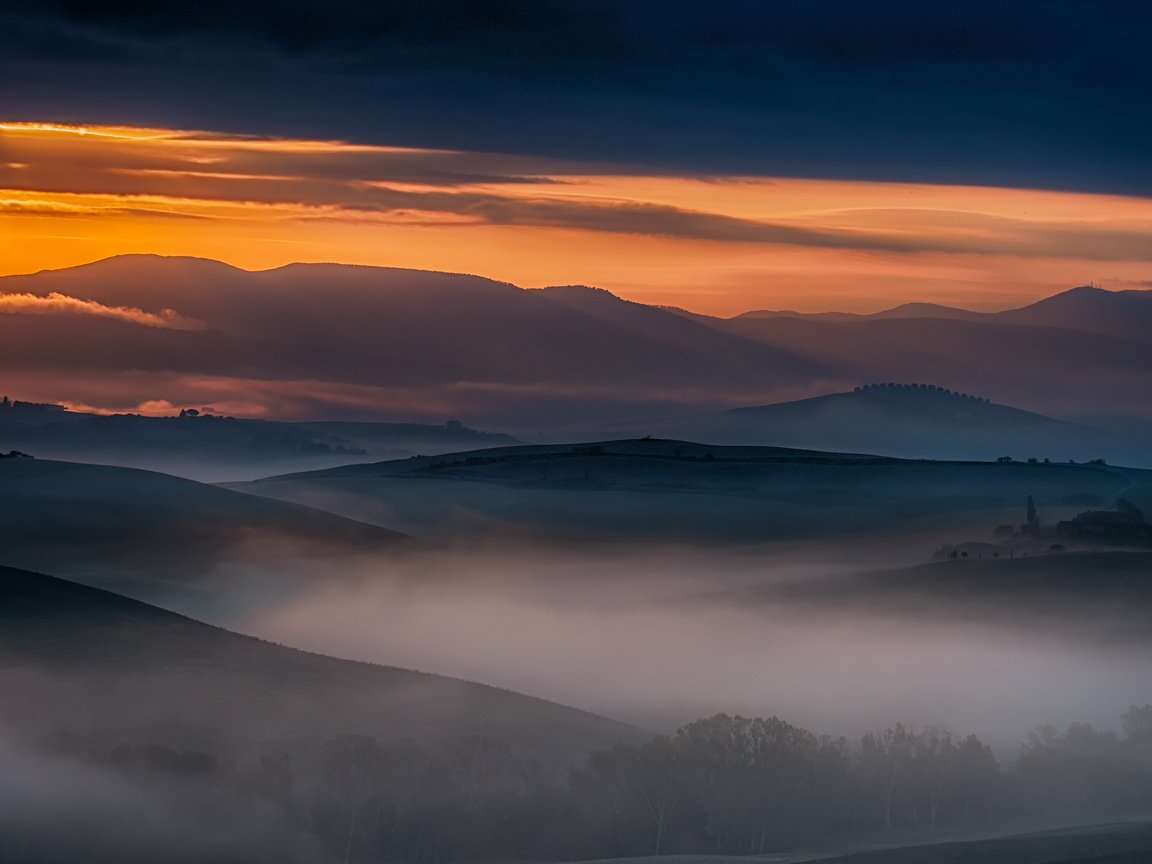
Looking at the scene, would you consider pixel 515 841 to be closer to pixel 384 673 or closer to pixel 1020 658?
pixel 384 673

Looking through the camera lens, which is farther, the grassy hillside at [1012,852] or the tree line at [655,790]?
the tree line at [655,790]

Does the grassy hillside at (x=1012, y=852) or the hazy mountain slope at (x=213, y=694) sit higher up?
the hazy mountain slope at (x=213, y=694)

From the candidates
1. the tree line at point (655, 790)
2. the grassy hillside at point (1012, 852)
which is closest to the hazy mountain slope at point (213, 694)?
the tree line at point (655, 790)

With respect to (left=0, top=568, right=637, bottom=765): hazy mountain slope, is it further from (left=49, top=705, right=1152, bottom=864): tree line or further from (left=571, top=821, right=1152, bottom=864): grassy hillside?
(left=571, top=821, right=1152, bottom=864): grassy hillside

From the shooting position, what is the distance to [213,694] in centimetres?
10612

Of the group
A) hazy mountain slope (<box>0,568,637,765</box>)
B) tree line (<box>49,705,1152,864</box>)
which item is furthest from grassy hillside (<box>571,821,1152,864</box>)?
hazy mountain slope (<box>0,568,637,765</box>)

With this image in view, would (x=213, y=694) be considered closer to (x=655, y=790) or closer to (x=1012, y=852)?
(x=655, y=790)

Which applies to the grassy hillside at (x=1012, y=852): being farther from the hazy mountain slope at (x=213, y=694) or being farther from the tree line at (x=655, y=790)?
the hazy mountain slope at (x=213, y=694)

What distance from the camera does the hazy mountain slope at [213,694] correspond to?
326 ft

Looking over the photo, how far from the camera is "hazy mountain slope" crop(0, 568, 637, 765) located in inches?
3915

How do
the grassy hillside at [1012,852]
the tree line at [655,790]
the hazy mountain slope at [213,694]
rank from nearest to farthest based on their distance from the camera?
the grassy hillside at [1012,852], the tree line at [655,790], the hazy mountain slope at [213,694]

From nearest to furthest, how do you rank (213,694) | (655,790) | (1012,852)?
1. (1012,852)
2. (655,790)
3. (213,694)

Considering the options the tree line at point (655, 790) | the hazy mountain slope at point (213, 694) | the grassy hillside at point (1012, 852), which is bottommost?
the grassy hillside at point (1012, 852)

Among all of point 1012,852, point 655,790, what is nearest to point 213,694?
point 655,790
